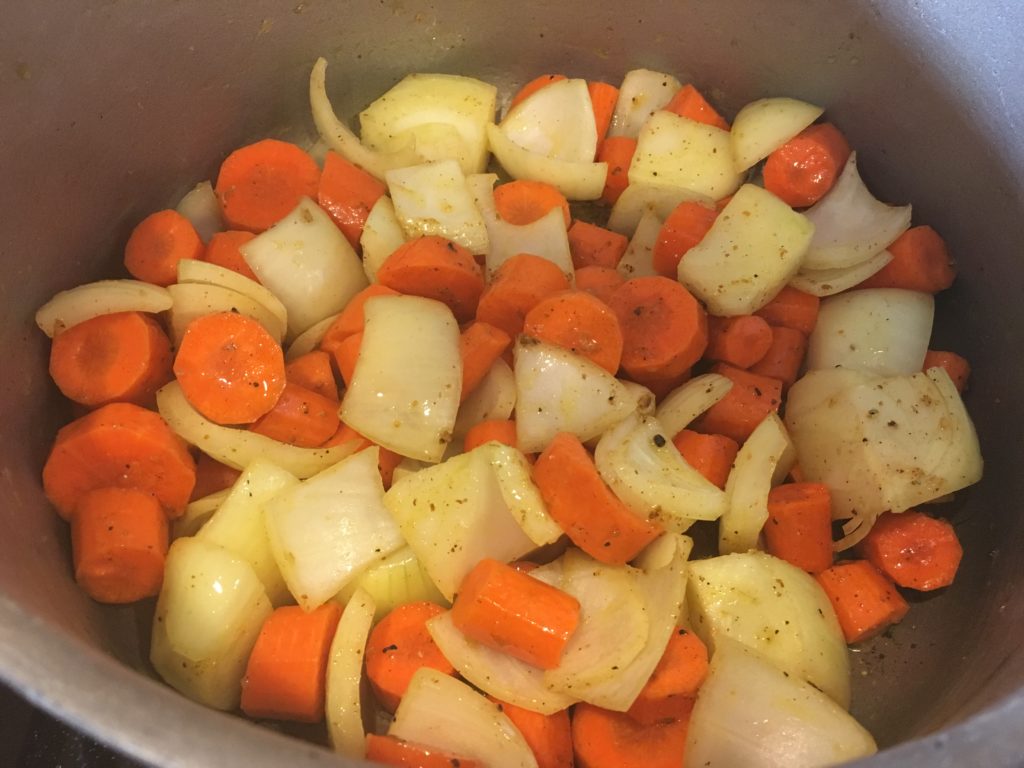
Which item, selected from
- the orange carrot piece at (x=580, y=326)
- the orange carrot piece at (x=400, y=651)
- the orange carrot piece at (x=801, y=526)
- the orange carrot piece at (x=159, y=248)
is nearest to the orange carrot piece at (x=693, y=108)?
the orange carrot piece at (x=580, y=326)

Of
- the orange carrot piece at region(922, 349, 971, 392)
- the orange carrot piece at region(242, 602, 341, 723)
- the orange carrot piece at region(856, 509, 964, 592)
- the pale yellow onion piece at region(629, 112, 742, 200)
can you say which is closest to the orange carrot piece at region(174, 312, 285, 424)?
the orange carrot piece at region(242, 602, 341, 723)

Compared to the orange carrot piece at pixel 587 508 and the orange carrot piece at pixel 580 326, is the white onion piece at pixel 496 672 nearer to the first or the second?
the orange carrot piece at pixel 587 508

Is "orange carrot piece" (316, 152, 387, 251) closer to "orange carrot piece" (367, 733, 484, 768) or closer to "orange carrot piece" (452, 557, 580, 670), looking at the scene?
"orange carrot piece" (452, 557, 580, 670)

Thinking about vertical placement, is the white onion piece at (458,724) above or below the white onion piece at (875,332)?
below

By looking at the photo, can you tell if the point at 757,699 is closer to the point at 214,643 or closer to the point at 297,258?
the point at 214,643

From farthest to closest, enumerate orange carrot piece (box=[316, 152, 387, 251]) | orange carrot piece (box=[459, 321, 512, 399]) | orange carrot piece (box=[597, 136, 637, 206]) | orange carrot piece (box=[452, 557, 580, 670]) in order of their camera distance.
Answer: orange carrot piece (box=[597, 136, 637, 206]) < orange carrot piece (box=[316, 152, 387, 251]) < orange carrot piece (box=[459, 321, 512, 399]) < orange carrot piece (box=[452, 557, 580, 670])

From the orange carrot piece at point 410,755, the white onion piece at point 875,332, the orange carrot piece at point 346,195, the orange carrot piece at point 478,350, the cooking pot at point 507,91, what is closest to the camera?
the orange carrot piece at point 410,755
